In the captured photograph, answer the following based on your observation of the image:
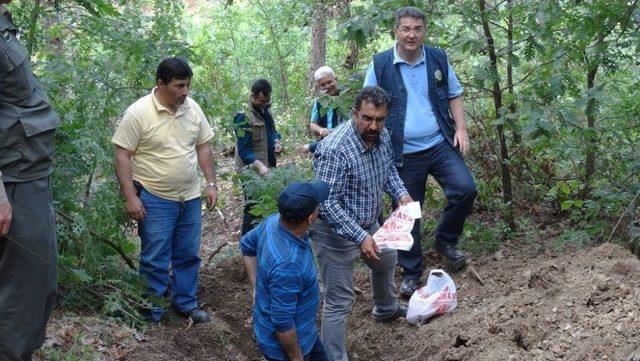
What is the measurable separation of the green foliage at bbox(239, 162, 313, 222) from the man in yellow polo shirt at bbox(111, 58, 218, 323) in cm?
98

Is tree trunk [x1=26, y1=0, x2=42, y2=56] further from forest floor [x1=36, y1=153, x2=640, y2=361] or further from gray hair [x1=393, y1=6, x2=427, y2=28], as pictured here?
gray hair [x1=393, y1=6, x2=427, y2=28]

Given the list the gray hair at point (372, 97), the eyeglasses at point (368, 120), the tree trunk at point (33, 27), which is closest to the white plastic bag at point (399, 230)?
the eyeglasses at point (368, 120)

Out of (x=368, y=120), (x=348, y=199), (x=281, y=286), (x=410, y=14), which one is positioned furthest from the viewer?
(x=410, y=14)

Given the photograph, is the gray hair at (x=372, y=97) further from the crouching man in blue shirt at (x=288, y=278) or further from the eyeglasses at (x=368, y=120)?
the crouching man in blue shirt at (x=288, y=278)

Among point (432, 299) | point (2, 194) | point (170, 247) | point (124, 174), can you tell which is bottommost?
point (432, 299)

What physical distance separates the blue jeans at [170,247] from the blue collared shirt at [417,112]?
5.97 feet

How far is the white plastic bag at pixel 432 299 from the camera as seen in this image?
6.01 metres

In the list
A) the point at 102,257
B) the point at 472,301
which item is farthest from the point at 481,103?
the point at 102,257

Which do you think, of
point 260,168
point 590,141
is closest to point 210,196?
point 260,168

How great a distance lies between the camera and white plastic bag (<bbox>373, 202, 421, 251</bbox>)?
4.98 m

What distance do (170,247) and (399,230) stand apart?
6.98ft

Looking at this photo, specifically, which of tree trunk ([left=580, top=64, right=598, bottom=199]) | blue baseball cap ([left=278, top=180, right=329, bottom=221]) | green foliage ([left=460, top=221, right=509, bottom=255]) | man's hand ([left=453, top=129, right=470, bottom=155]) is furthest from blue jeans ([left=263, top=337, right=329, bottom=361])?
green foliage ([left=460, top=221, right=509, bottom=255])

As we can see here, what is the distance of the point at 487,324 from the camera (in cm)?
525

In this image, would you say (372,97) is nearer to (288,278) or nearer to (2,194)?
(288,278)
